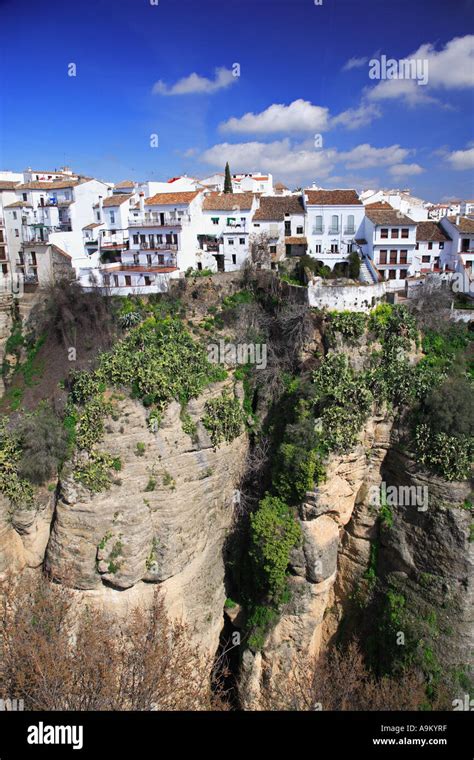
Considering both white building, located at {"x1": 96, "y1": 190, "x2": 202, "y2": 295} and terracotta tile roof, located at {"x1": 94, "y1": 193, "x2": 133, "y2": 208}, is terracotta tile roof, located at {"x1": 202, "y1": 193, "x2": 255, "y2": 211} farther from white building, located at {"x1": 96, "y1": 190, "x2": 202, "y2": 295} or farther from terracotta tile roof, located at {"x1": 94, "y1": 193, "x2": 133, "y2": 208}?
terracotta tile roof, located at {"x1": 94, "y1": 193, "x2": 133, "y2": 208}

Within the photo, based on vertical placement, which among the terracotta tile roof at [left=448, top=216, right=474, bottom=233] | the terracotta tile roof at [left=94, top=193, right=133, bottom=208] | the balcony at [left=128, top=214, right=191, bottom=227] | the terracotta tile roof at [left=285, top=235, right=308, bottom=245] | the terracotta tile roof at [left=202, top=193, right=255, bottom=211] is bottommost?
the terracotta tile roof at [left=285, top=235, right=308, bottom=245]

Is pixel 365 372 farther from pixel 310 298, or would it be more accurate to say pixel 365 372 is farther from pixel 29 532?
pixel 29 532

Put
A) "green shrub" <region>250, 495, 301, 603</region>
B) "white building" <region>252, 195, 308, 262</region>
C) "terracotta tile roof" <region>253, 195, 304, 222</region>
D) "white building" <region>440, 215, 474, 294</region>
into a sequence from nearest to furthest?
"green shrub" <region>250, 495, 301, 603</region>
"white building" <region>440, 215, 474, 294</region>
"white building" <region>252, 195, 308, 262</region>
"terracotta tile roof" <region>253, 195, 304, 222</region>

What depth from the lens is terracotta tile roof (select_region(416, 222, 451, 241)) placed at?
2592 centimetres

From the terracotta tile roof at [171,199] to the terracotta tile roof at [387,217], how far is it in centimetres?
924

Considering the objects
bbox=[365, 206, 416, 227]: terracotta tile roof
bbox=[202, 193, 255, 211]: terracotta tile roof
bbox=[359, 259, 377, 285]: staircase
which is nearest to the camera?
bbox=[359, 259, 377, 285]: staircase

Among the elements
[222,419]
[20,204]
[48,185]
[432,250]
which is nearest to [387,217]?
[432,250]

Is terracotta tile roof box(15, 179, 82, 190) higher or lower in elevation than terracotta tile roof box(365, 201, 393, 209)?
higher

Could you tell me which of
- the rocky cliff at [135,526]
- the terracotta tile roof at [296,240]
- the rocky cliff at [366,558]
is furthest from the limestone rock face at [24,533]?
the terracotta tile roof at [296,240]

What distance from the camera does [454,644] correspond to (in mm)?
16750

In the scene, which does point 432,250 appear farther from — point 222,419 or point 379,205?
point 222,419

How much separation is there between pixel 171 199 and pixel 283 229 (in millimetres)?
6293

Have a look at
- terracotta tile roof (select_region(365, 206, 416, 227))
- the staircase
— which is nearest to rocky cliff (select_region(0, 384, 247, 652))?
the staircase

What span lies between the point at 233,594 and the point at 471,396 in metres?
12.4
